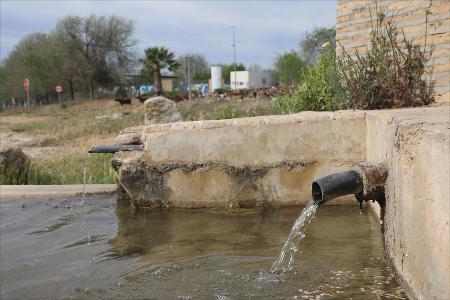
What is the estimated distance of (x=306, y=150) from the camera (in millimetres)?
5234

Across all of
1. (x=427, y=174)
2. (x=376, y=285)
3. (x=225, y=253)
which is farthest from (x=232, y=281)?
(x=427, y=174)

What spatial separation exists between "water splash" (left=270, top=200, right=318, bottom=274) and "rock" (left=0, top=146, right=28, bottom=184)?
439cm

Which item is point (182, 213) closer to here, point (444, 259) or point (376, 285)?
point (376, 285)

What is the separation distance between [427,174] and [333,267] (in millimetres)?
1398

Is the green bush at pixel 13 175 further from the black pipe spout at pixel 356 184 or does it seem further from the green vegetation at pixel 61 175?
the black pipe spout at pixel 356 184

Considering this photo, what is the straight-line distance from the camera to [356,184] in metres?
Answer: 3.32

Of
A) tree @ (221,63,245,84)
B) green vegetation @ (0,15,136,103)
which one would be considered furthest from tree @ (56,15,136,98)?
tree @ (221,63,245,84)

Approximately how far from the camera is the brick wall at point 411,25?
6.68 meters

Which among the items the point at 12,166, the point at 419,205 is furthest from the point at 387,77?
the point at 12,166

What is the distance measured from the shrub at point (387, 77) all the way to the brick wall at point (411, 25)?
15 cm

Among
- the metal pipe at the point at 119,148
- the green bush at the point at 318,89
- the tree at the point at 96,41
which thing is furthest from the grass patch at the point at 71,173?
the tree at the point at 96,41

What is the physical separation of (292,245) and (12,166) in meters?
4.51

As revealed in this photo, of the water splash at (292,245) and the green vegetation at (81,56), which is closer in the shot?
the water splash at (292,245)

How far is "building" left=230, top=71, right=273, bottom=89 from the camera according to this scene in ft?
183
